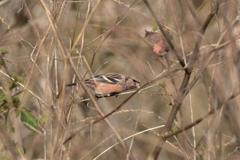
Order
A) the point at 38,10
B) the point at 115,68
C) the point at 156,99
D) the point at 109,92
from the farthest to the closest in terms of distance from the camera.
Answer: the point at 156,99
the point at 115,68
the point at 38,10
the point at 109,92

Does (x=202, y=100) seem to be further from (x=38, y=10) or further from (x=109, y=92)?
(x=38, y=10)

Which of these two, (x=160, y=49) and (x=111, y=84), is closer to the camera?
(x=160, y=49)

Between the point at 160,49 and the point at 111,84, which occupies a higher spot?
the point at 160,49

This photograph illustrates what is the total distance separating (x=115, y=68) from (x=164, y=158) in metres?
2.58

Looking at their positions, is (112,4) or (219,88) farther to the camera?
(112,4)

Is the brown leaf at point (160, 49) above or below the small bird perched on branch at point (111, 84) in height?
above

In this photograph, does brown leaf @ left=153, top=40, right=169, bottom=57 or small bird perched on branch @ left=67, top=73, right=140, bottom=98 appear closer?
brown leaf @ left=153, top=40, right=169, bottom=57

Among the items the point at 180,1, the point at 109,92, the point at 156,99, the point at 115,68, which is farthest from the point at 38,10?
the point at 180,1

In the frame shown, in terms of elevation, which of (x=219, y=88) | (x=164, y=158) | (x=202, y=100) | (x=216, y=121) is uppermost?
(x=219, y=88)

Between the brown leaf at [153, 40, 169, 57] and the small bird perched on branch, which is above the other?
the brown leaf at [153, 40, 169, 57]

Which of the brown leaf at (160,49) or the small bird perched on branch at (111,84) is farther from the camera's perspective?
the small bird perched on branch at (111,84)

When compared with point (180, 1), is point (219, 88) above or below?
below

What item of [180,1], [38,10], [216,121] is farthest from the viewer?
→ [38,10]

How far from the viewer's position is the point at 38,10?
6.05 metres
